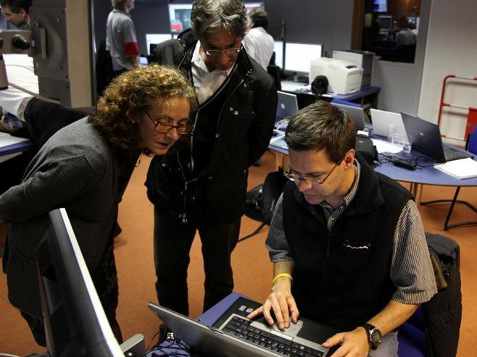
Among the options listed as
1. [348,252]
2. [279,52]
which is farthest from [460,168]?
[279,52]

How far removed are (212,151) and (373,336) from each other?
91 centimetres

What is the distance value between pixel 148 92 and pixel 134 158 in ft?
0.74

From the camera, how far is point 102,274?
166 cm

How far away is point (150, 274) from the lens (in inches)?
114

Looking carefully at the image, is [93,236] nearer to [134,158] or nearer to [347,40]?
[134,158]

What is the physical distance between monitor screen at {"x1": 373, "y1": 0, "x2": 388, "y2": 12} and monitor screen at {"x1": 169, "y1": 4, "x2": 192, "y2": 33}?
7.98 feet

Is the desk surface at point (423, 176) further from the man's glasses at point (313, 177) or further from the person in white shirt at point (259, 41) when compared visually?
the person in white shirt at point (259, 41)

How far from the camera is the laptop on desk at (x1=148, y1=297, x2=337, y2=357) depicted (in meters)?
1.03

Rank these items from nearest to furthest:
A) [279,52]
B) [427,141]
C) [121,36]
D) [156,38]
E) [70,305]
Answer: [70,305] < [427,141] < [121,36] < [279,52] < [156,38]

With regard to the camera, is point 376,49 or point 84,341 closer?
point 84,341

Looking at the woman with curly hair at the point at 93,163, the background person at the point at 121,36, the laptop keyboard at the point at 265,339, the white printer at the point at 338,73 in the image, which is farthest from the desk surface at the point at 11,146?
the white printer at the point at 338,73

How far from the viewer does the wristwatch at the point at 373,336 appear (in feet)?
4.12

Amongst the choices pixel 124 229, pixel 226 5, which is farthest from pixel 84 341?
pixel 124 229

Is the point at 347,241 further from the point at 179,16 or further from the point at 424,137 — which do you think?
the point at 179,16
